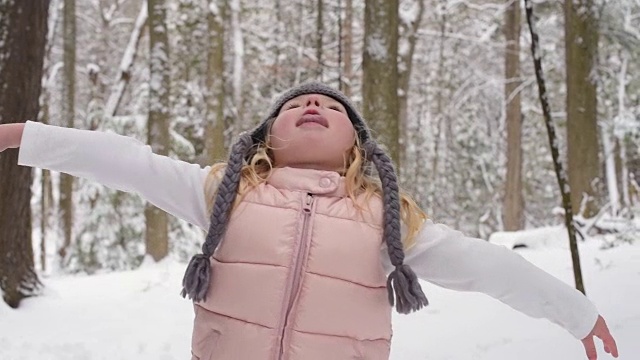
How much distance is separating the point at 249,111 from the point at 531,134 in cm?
1151

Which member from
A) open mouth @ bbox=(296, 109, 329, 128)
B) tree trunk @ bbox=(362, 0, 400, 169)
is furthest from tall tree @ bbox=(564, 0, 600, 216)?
→ open mouth @ bbox=(296, 109, 329, 128)

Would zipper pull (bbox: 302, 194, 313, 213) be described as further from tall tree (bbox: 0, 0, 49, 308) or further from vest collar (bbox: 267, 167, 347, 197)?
tall tree (bbox: 0, 0, 49, 308)

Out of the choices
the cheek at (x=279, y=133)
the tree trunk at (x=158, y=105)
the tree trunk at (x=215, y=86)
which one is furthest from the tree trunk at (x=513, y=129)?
the cheek at (x=279, y=133)

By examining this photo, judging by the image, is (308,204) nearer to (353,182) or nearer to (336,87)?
(353,182)

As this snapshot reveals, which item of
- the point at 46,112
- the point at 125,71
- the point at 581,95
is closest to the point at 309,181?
the point at 581,95

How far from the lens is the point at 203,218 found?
7.77 feet

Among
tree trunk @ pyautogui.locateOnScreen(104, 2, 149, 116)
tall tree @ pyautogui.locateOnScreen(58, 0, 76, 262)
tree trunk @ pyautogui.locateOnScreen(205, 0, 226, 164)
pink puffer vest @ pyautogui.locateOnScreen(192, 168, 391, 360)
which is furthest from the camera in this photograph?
Answer: tall tree @ pyautogui.locateOnScreen(58, 0, 76, 262)

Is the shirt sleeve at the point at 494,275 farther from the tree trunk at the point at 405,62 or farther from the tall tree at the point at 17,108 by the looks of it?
the tree trunk at the point at 405,62

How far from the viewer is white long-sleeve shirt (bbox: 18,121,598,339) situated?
2174mm

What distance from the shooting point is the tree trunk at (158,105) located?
35.1 ft

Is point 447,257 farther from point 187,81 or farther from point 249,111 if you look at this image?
point 249,111

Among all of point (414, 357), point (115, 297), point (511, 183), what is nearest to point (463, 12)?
point (511, 183)

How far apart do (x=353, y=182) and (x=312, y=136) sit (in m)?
0.19

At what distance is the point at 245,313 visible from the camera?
214cm
